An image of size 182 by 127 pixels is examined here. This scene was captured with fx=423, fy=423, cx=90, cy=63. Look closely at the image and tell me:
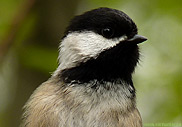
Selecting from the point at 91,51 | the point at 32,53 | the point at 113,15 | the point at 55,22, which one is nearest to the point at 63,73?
the point at 91,51

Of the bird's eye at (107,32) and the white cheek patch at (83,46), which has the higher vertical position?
the bird's eye at (107,32)

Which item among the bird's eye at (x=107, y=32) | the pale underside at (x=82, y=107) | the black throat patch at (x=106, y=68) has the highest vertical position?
the bird's eye at (x=107, y=32)

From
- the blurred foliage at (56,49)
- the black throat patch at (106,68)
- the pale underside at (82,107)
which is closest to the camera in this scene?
the pale underside at (82,107)

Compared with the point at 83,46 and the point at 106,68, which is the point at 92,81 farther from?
the point at 83,46

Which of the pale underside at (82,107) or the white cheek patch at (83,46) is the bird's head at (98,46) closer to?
the white cheek patch at (83,46)

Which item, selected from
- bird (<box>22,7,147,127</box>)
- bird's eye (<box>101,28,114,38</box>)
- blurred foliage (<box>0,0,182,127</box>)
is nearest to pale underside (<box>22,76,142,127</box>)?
bird (<box>22,7,147,127</box>)

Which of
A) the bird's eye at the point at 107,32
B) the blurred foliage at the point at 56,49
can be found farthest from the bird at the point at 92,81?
the blurred foliage at the point at 56,49

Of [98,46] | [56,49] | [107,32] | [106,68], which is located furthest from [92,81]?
[56,49]

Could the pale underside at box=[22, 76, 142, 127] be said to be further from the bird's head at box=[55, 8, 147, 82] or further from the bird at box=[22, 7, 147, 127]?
the bird's head at box=[55, 8, 147, 82]
